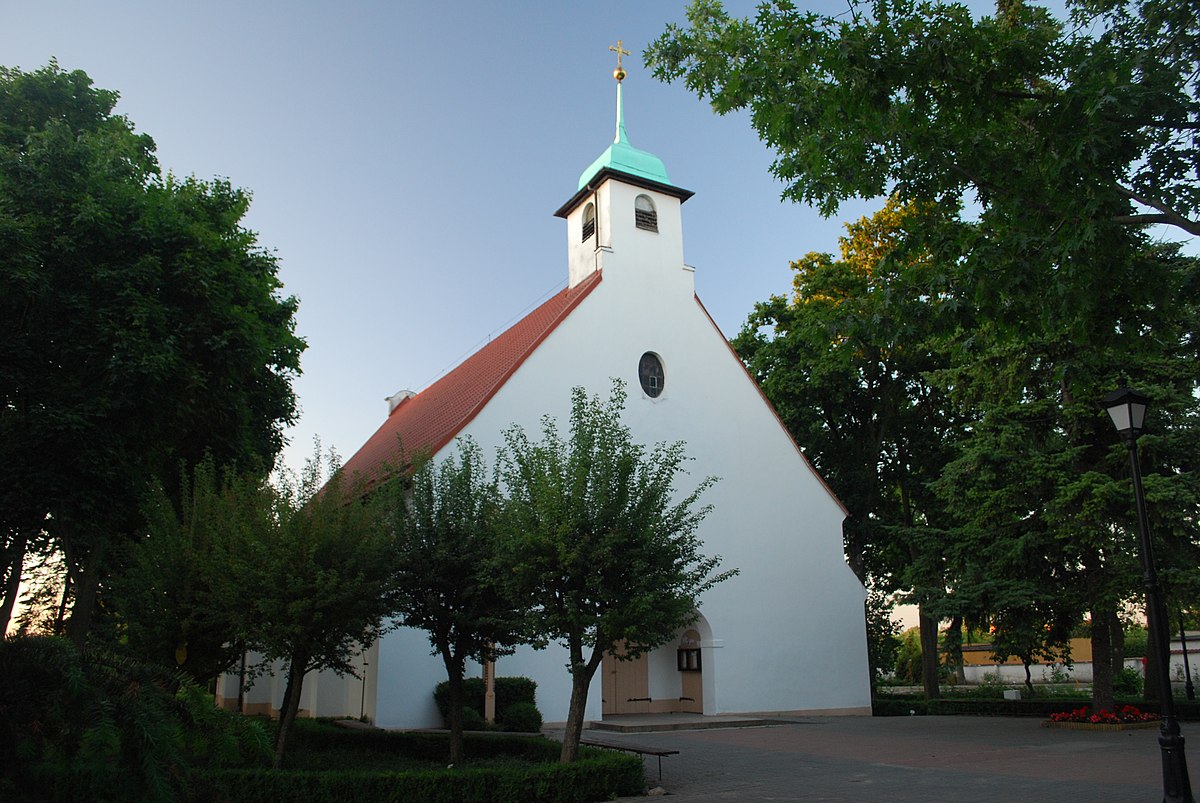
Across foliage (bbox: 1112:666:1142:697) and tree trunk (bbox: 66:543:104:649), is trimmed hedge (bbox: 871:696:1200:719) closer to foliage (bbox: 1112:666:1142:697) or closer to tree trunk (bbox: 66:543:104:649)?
foliage (bbox: 1112:666:1142:697)

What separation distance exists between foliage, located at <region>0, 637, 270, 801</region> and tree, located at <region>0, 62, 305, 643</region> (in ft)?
44.7

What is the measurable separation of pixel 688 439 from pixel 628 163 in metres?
8.84

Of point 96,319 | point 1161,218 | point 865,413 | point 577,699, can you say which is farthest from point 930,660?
point 96,319

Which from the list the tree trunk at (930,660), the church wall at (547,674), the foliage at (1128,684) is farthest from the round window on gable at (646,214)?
the foliage at (1128,684)

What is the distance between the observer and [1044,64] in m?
9.08

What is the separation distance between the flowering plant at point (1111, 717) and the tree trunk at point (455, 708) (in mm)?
14668

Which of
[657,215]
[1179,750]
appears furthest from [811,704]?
[1179,750]

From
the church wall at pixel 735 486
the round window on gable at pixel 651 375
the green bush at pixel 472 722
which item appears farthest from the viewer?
the round window on gable at pixel 651 375

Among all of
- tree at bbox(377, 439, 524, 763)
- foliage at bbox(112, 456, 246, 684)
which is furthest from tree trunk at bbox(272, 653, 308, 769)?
tree at bbox(377, 439, 524, 763)

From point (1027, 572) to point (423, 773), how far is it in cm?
1597

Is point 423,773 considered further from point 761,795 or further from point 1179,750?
point 1179,750

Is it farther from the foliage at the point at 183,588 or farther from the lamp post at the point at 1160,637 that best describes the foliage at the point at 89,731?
the foliage at the point at 183,588

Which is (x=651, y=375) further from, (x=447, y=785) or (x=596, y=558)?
(x=447, y=785)

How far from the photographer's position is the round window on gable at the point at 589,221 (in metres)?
27.1
